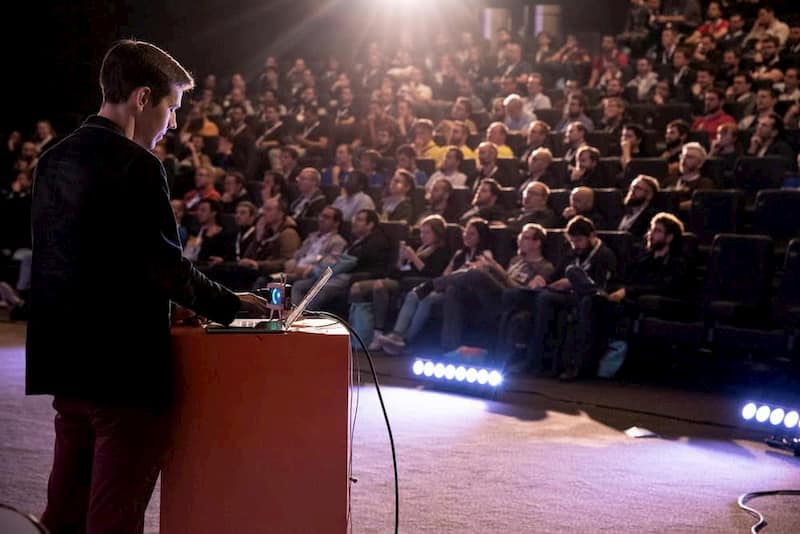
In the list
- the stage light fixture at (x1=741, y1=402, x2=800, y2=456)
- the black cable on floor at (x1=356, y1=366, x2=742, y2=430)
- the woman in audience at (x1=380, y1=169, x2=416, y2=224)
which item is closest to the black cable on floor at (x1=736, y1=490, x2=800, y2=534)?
the stage light fixture at (x1=741, y1=402, x2=800, y2=456)

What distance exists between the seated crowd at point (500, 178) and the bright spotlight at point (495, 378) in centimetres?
97

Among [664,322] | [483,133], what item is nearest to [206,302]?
[664,322]

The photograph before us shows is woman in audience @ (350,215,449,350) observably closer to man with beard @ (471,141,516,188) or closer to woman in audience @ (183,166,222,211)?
man with beard @ (471,141,516,188)

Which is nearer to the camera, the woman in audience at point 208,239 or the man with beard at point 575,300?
the man with beard at point 575,300

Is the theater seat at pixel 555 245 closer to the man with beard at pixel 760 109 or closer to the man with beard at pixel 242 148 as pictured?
the man with beard at pixel 760 109

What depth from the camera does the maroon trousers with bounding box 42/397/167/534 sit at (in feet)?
7.39

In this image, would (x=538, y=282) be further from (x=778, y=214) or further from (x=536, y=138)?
(x=536, y=138)

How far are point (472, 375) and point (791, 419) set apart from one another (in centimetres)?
197

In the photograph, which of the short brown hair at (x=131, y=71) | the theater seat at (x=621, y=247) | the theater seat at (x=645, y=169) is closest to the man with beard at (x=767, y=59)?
the theater seat at (x=645, y=169)

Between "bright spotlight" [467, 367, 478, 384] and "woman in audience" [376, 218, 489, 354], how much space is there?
4.60 feet

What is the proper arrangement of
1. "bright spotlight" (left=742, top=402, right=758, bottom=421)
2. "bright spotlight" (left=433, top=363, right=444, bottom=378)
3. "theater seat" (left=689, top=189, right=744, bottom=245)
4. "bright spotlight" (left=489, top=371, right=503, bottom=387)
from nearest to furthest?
"bright spotlight" (left=742, top=402, right=758, bottom=421)
"bright spotlight" (left=489, top=371, right=503, bottom=387)
"bright spotlight" (left=433, top=363, right=444, bottom=378)
"theater seat" (left=689, top=189, right=744, bottom=245)

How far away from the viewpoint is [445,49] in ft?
45.8

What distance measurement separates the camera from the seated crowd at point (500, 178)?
7.18 meters

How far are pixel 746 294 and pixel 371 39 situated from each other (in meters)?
10.5
